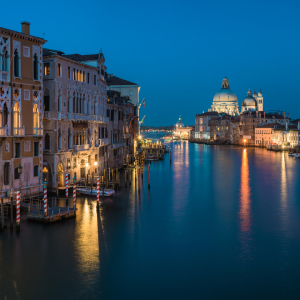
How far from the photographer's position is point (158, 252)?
1434 cm

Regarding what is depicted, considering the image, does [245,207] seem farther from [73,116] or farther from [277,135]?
[277,135]

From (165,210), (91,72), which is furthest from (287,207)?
(91,72)

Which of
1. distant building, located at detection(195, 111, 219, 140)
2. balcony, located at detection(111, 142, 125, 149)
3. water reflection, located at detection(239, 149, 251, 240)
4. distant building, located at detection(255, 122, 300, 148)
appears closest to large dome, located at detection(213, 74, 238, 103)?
distant building, located at detection(195, 111, 219, 140)

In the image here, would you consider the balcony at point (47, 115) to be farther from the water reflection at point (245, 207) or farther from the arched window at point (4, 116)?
the water reflection at point (245, 207)

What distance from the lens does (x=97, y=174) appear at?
1117 inches

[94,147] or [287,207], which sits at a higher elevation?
[94,147]

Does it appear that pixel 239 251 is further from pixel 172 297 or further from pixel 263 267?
pixel 172 297

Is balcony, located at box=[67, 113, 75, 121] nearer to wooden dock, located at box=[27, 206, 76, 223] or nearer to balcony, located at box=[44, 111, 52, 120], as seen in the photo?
balcony, located at box=[44, 111, 52, 120]

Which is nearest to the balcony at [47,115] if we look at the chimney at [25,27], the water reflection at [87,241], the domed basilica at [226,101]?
the chimney at [25,27]

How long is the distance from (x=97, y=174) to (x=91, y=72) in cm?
665

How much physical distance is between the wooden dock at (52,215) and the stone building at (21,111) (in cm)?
246

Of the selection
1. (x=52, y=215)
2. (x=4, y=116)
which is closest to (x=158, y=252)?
(x=52, y=215)

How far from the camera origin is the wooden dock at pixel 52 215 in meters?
17.0

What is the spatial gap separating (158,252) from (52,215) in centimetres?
509
